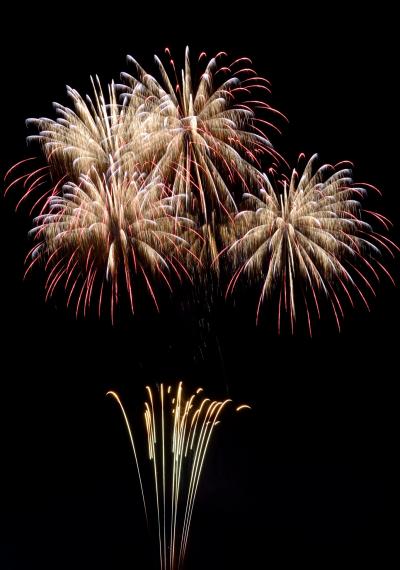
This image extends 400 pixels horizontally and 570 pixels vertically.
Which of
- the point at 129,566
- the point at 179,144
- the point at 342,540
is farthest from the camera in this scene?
the point at 342,540

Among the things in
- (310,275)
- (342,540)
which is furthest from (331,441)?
(310,275)

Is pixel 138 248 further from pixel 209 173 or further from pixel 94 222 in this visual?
pixel 209 173

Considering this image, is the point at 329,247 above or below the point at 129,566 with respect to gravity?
above

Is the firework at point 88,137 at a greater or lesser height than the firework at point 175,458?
greater

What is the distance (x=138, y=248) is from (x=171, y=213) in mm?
847

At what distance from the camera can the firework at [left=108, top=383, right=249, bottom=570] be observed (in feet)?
43.3

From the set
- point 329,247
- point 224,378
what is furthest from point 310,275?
point 224,378

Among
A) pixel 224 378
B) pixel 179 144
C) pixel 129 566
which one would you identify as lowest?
pixel 129 566

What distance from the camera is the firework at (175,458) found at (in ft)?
43.3

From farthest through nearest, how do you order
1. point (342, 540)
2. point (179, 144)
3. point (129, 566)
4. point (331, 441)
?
point (331, 441) < point (342, 540) < point (129, 566) < point (179, 144)

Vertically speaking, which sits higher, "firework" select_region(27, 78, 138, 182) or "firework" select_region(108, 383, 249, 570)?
"firework" select_region(27, 78, 138, 182)

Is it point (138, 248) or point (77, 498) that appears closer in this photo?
point (138, 248)

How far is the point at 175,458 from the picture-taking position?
13.0m

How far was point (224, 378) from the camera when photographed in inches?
580
